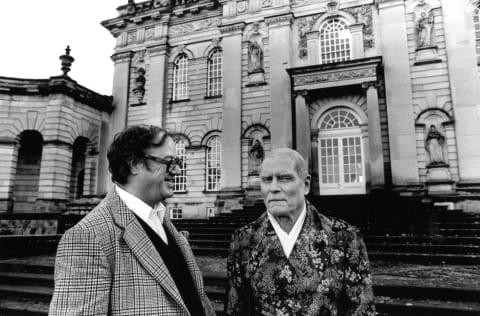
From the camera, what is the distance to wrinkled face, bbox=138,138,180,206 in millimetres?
2168

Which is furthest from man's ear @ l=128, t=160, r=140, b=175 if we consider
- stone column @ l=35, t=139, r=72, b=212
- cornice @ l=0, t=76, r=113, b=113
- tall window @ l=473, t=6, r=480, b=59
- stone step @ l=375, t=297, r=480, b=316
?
cornice @ l=0, t=76, r=113, b=113

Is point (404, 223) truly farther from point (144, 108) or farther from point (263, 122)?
point (144, 108)

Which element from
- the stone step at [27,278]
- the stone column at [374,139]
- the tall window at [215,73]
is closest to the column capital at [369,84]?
the stone column at [374,139]

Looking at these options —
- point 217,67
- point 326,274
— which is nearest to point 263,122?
point 217,67

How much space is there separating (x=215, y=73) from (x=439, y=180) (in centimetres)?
1221

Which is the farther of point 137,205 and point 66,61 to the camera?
point 66,61

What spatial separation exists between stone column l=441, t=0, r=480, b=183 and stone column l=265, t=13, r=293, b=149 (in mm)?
6800

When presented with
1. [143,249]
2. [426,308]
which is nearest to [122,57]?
[426,308]

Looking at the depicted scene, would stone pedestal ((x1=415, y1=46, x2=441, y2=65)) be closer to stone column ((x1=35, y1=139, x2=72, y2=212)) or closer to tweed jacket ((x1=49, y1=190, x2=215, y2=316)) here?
tweed jacket ((x1=49, y1=190, x2=215, y2=316))

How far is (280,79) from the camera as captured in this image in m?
16.9

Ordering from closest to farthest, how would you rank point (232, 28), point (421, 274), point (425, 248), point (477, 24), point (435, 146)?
point (421, 274)
point (425, 248)
point (435, 146)
point (477, 24)
point (232, 28)

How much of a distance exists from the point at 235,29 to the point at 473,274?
15.5m

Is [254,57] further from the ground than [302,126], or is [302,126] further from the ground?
[254,57]

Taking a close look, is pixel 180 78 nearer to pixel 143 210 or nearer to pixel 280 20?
pixel 280 20
